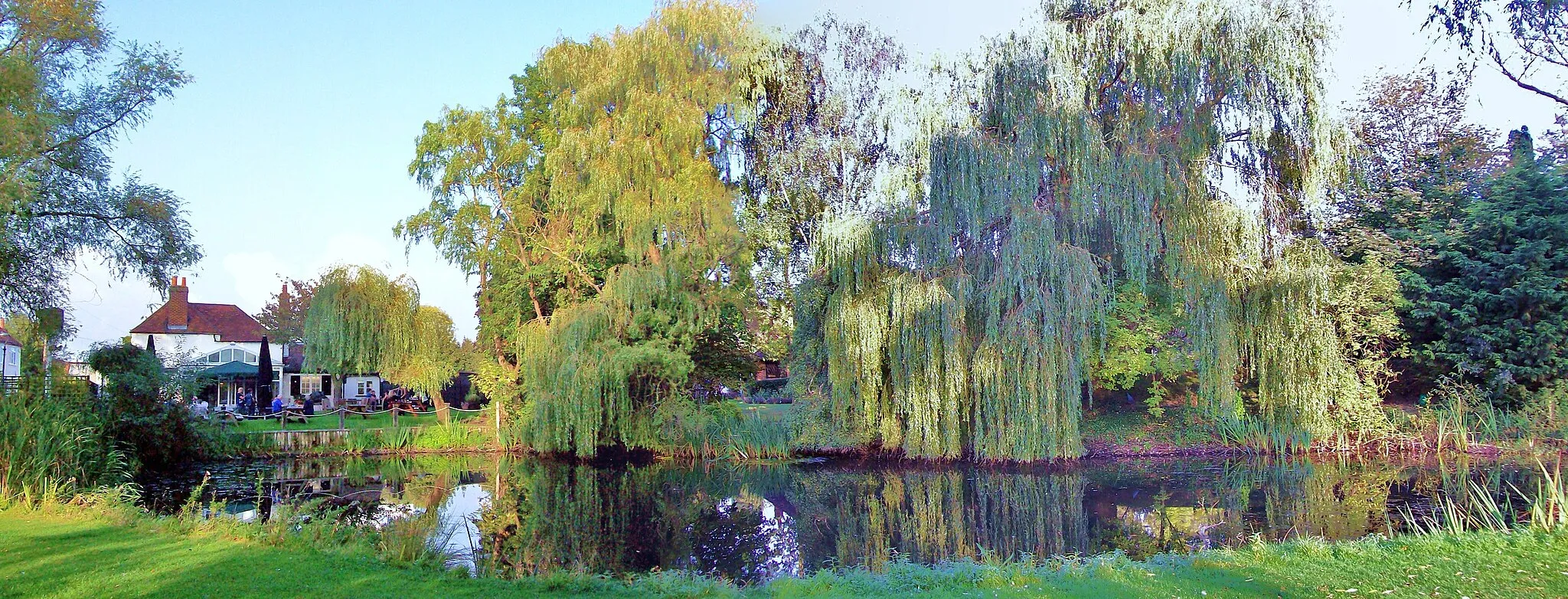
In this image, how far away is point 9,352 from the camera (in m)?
27.0

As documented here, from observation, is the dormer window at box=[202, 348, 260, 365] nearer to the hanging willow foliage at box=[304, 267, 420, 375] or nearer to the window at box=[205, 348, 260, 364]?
the window at box=[205, 348, 260, 364]

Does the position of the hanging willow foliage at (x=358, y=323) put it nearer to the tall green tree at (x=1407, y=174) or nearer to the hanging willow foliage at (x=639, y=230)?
the hanging willow foliage at (x=639, y=230)

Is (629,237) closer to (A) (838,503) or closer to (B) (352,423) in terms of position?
(A) (838,503)

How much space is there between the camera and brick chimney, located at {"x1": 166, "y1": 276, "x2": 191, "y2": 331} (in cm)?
3638

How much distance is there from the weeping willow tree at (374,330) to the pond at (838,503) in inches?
118

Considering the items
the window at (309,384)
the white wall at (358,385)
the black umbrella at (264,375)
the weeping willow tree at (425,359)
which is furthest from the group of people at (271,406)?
the weeping willow tree at (425,359)

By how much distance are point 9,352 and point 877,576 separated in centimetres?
3135

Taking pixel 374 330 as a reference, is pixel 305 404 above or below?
below

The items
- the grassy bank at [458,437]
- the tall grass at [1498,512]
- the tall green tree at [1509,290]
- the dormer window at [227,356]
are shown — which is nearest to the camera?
the tall grass at [1498,512]

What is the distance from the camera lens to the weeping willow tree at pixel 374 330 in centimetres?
2116

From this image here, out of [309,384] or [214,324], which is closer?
[309,384]

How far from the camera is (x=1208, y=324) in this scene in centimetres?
1597

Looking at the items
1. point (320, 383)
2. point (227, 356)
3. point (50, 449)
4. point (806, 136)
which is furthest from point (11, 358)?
point (806, 136)

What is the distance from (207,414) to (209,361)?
12.8 m
